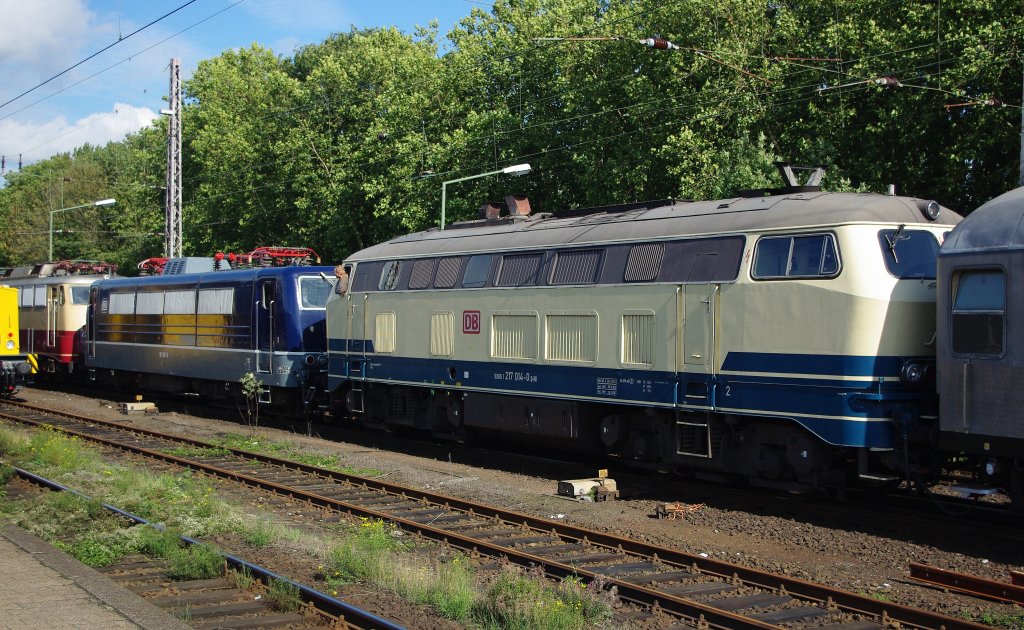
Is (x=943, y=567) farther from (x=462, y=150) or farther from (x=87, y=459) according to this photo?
(x=462, y=150)

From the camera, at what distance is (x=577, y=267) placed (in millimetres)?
15172

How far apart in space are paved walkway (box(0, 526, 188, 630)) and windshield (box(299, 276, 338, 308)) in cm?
1260

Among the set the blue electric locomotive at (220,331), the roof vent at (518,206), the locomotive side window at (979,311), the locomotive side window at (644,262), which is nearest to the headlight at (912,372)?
the locomotive side window at (979,311)

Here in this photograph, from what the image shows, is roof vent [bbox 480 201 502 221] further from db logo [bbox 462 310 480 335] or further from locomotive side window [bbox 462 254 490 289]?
db logo [bbox 462 310 480 335]

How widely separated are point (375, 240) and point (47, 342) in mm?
15722

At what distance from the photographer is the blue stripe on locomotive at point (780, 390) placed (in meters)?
11.5

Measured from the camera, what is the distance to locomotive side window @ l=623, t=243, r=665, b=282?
1392 cm

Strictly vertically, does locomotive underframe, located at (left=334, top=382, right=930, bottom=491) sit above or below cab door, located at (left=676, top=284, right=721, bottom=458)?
below

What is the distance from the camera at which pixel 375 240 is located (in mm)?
45125

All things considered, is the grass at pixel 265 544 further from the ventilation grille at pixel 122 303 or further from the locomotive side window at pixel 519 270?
the ventilation grille at pixel 122 303

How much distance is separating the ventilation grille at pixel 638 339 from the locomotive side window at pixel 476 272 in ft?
11.4

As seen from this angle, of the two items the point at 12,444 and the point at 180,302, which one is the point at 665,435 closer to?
the point at 12,444

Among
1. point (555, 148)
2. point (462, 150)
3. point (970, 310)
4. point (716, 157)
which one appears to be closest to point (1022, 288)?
point (970, 310)

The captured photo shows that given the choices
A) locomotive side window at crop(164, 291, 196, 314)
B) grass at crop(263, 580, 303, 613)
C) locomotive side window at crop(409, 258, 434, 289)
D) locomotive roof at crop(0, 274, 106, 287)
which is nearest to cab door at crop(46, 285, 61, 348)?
locomotive roof at crop(0, 274, 106, 287)
